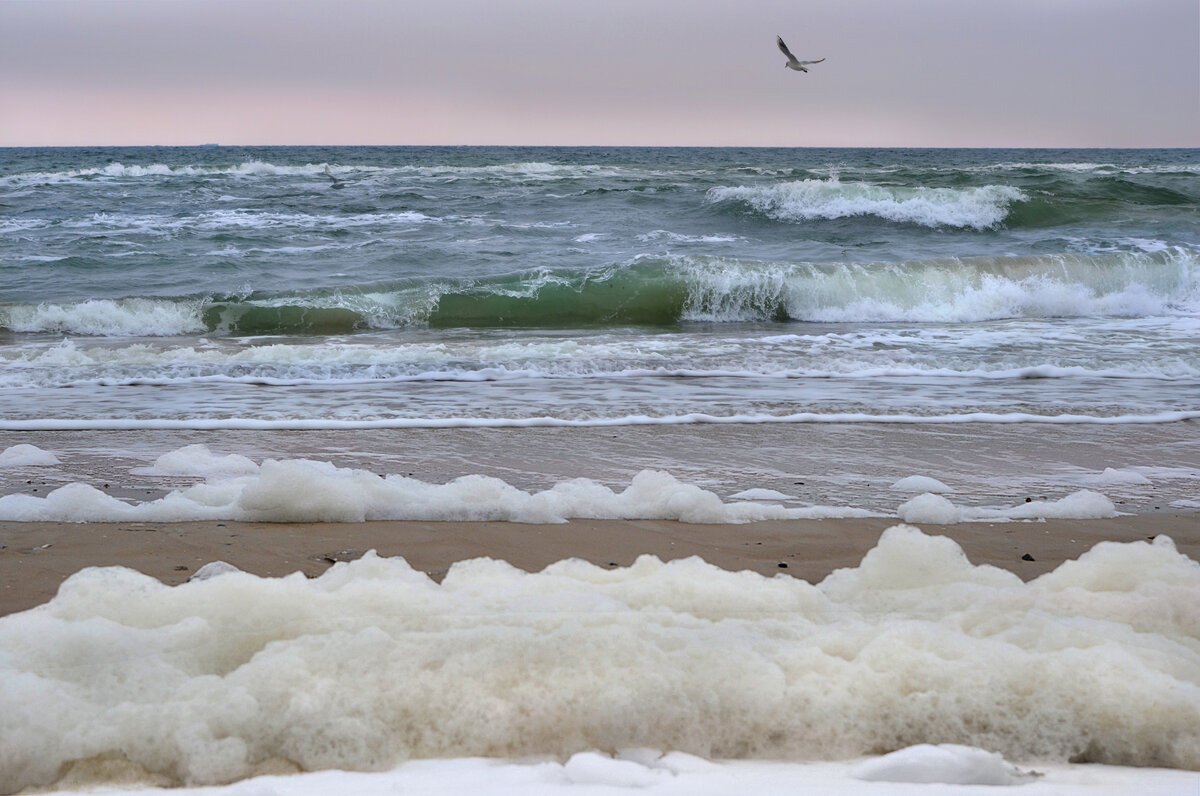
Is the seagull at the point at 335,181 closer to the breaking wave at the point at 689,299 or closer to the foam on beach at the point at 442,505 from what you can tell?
the breaking wave at the point at 689,299

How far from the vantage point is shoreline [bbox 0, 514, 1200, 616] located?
3.26 metres

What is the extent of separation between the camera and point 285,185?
94.4 ft

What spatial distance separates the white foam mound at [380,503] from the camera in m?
3.83

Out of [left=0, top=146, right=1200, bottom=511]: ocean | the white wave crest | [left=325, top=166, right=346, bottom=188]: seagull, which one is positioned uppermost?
[left=325, top=166, right=346, bottom=188]: seagull

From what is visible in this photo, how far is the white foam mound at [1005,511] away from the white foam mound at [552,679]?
1373 mm

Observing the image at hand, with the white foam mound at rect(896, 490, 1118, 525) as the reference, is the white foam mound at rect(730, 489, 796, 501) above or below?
below

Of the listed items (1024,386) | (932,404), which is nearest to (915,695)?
(932,404)

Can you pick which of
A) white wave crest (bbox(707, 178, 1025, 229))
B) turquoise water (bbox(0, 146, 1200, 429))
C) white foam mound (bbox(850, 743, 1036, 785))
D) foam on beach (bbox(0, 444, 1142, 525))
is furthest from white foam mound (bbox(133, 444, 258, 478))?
white wave crest (bbox(707, 178, 1025, 229))

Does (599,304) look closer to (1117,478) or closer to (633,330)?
(633,330)

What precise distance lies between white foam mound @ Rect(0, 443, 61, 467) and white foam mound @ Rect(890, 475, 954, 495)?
3.80 metres

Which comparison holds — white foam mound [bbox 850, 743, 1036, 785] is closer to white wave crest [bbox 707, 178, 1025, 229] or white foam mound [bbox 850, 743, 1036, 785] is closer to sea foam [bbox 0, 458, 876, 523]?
sea foam [bbox 0, 458, 876, 523]

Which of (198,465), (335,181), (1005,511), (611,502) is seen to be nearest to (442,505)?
(611,502)

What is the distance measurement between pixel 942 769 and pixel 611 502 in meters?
2.30

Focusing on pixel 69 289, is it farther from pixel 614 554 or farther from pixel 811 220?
pixel 811 220
